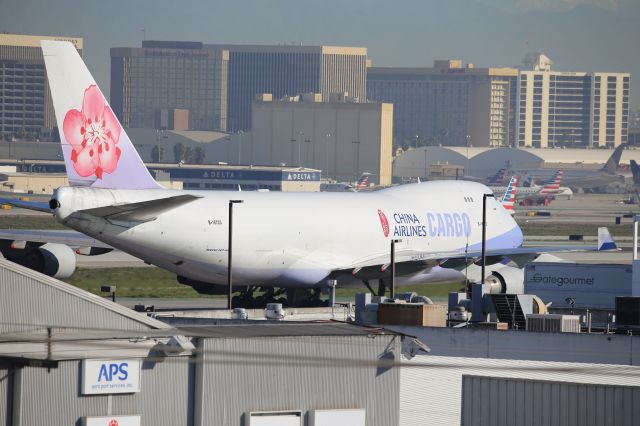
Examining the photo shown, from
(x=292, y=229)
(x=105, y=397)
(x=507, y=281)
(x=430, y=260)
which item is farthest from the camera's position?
(x=430, y=260)

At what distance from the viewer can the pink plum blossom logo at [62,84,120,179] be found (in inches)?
2315

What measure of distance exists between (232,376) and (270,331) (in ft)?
6.99

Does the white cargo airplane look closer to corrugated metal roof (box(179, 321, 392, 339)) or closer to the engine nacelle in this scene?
the engine nacelle

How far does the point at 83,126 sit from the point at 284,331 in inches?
1073

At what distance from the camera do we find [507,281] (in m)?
62.1

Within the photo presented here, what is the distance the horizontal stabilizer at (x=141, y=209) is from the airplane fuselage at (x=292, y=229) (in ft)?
0.78

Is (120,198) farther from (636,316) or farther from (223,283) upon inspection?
(636,316)

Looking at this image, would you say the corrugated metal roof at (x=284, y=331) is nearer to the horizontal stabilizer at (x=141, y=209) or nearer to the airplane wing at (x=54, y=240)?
the horizontal stabilizer at (x=141, y=209)

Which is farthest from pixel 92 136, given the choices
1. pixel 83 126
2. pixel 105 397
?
pixel 105 397

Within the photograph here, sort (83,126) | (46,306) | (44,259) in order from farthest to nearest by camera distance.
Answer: (44,259)
(83,126)
(46,306)

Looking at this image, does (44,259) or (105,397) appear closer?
(105,397)

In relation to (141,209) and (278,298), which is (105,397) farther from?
(278,298)

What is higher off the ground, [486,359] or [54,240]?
[54,240]

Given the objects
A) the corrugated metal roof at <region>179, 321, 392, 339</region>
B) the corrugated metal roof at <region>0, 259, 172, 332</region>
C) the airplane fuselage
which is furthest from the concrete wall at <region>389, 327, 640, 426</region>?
the airplane fuselage
